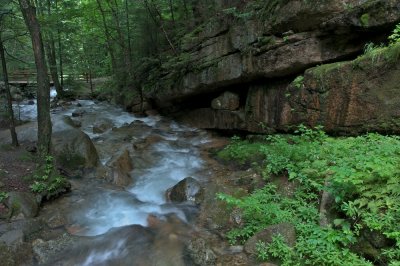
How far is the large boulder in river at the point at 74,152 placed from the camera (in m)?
9.72

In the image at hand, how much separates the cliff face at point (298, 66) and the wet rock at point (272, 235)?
3694 millimetres

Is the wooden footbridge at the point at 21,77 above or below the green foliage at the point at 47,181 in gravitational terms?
above

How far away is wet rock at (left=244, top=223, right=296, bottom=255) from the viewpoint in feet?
17.5

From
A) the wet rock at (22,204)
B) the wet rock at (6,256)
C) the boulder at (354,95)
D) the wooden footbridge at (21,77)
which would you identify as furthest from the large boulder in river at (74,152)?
the wooden footbridge at (21,77)

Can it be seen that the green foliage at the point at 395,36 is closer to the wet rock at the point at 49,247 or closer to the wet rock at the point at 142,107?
the wet rock at the point at 49,247

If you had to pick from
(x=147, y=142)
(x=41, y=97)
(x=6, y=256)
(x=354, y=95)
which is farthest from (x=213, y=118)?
(x=6, y=256)

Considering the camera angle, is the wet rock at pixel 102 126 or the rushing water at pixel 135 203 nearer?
the rushing water at pixel 135 203

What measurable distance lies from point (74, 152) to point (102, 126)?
205 inches

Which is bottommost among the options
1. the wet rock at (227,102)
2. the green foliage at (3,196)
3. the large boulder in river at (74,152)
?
the green foliage at (3,196)

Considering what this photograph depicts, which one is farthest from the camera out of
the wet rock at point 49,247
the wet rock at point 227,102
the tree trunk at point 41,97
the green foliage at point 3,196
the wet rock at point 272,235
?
the wet rock at point 227,102

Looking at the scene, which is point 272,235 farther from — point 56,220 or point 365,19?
point 365,19

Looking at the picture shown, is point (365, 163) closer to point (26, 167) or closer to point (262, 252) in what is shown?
point (262, 252)

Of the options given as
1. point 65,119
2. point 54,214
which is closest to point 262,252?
point 54,214

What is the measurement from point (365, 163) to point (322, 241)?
1.59 meters
